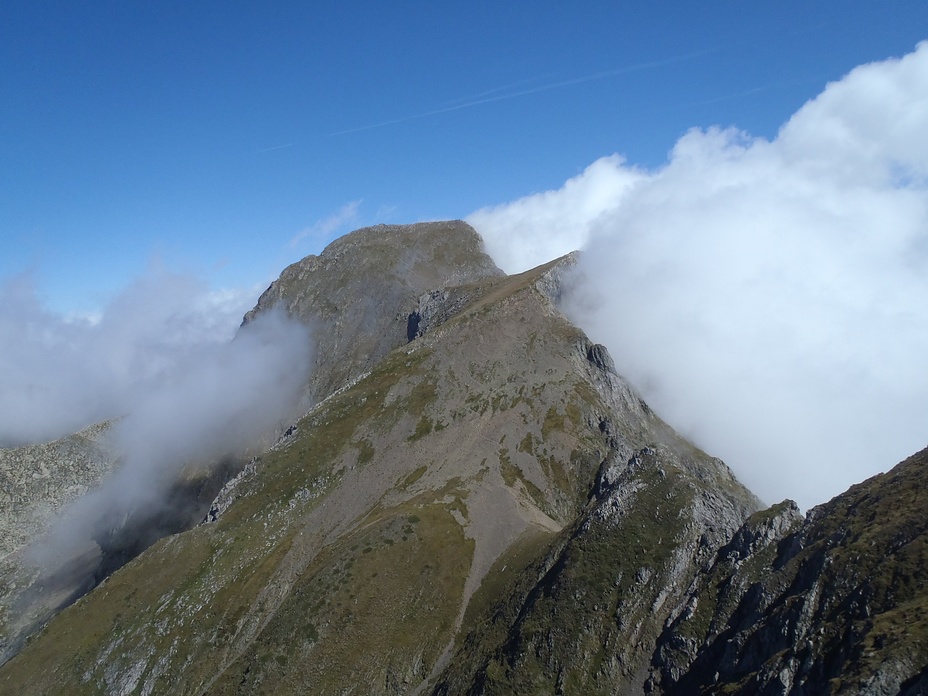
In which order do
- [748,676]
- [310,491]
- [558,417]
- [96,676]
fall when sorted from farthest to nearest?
[558,417], [310,491], [96,676], [748,676]

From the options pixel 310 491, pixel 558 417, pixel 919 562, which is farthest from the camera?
pixel 558 417

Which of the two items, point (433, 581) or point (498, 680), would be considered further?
point (433, 581)

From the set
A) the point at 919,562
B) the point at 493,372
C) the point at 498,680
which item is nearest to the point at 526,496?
the point at 493,372

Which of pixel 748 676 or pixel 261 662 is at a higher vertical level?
pixel 748 676

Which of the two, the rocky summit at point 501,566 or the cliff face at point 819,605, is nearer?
the cliff face at point 819,605

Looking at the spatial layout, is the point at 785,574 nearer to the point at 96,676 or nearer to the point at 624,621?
the point at 624,621

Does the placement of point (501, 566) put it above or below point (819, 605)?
below

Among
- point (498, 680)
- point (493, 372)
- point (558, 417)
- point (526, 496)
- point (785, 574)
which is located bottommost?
point (498, 680)

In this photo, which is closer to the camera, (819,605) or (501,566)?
(819,605)
